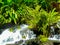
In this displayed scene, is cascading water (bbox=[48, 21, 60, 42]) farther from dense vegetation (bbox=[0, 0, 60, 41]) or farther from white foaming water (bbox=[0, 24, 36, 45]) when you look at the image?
white foaming water (bbox=[0, 24, 36, 45])

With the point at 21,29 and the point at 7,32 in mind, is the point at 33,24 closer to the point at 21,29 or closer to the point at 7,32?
the point at 21,29

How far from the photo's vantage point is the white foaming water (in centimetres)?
469

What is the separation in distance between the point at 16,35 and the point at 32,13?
0.65 m

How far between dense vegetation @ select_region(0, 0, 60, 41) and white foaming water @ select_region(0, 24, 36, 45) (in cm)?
15

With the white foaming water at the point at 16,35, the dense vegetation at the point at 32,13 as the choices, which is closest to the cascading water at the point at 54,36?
the dense vegetation at the point at 32,13

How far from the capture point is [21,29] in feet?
16.2

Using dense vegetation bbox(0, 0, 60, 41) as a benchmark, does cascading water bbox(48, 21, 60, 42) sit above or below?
below

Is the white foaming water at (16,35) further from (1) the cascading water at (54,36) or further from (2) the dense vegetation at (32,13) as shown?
(1) the cascading water at (54,36)

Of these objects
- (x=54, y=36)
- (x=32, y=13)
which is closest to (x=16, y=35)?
(x=32, y=13)

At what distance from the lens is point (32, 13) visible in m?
4.91

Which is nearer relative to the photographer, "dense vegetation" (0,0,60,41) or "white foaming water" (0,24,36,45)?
"white foaming water" (0,24,36,45)

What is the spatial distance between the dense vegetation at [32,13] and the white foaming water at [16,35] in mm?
154

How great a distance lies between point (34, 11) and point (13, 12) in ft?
1.70

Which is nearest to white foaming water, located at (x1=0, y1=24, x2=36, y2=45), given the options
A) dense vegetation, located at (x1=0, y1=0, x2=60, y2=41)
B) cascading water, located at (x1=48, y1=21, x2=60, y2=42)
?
dense vegetation, located at (x1=0, y1=0, x2=60, y2=41)
